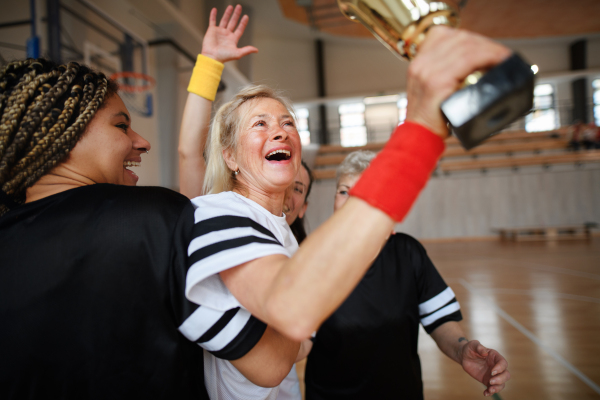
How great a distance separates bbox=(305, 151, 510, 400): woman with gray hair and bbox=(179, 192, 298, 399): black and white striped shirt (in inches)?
29.7

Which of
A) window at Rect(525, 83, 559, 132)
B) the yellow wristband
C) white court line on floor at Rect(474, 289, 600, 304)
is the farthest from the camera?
window at Rect(525, 83, 559, 132)

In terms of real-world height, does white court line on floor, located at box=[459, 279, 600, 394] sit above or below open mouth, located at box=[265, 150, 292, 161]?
below

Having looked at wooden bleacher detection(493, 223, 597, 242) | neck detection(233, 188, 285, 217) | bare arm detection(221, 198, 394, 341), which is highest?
neck detection(233, 188, 285, 217)

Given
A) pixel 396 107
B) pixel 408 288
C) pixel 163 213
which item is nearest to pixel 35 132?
pixel 163 213

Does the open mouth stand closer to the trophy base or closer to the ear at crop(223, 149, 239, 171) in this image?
the ear at crop(223, 149, 239, 171)

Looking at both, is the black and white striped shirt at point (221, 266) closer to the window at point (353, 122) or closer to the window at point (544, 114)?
the window at point (353, 122)

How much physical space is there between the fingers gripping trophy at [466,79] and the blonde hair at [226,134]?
51 centimetres

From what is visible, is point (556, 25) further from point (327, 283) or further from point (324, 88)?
point (327, 283)

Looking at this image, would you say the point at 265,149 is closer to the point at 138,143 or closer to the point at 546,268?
the point at 138,143

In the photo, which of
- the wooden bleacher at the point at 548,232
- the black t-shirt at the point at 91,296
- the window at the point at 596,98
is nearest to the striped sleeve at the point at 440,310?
the black t-shirt at the point at 91,296

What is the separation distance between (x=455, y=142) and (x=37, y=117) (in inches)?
499

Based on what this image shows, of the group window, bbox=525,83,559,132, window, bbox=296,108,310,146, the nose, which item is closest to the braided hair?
the nose

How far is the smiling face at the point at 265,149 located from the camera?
86 cm

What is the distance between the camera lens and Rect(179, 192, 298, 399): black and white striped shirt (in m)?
0.54
